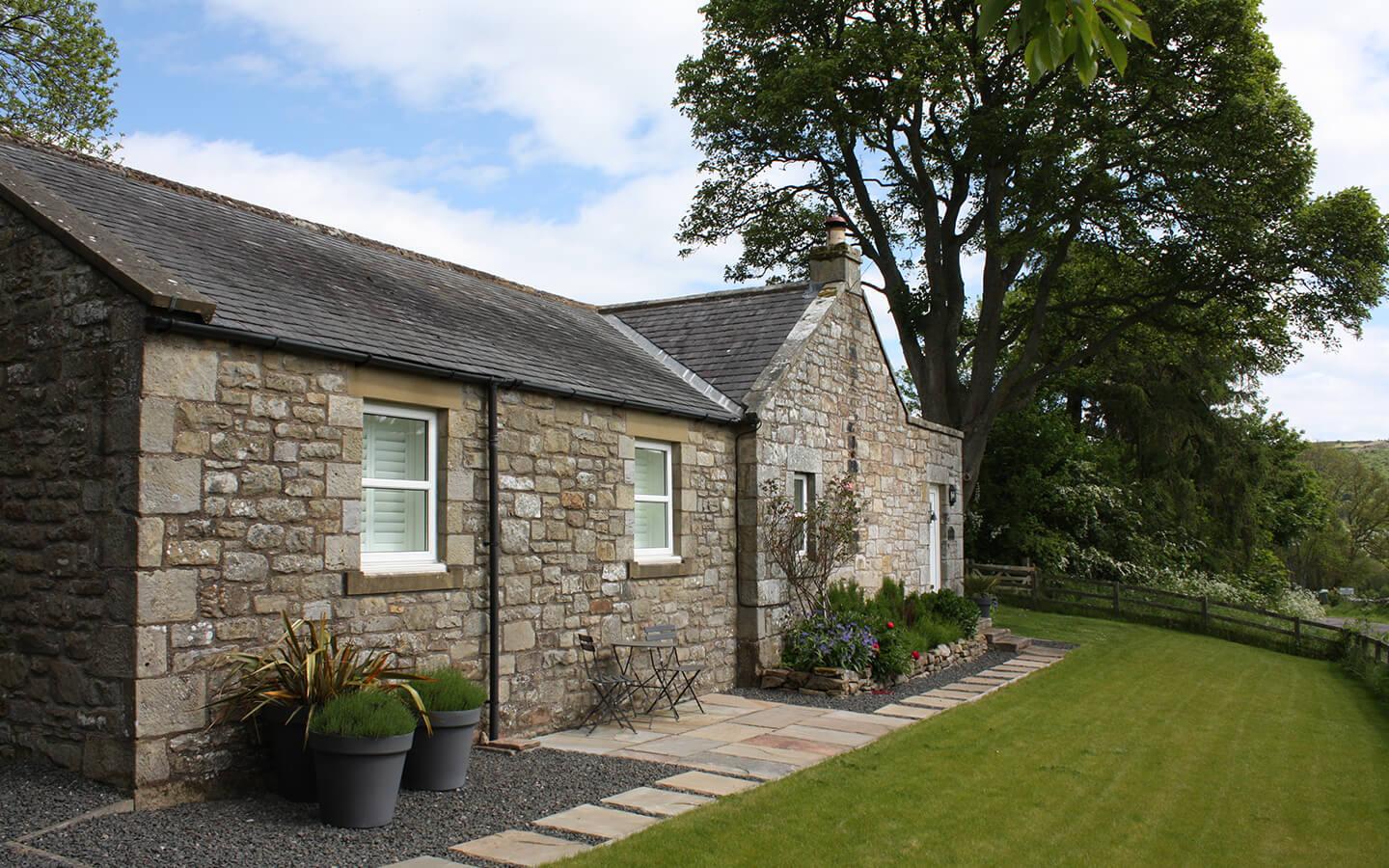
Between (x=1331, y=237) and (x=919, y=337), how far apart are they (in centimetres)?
802

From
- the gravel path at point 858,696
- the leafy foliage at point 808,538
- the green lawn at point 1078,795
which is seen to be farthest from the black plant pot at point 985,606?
the leafy foliage at point 808,538

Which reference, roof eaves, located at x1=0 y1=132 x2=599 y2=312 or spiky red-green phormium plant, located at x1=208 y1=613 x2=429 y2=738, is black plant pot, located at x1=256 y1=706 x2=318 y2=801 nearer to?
spiky red-green phormium plant, located at x1=208 y1=613 x2=429 y2=738

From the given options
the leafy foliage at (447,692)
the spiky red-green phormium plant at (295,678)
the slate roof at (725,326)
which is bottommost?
the leafy foliage at (447,692)

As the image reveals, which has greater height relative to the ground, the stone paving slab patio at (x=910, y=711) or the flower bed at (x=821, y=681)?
the flower bed at (x=821, y=681)

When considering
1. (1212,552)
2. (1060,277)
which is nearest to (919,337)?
(1060,277)

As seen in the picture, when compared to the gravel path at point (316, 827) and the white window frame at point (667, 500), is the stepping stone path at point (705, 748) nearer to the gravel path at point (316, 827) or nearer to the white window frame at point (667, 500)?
the gravel path at point (316, 827)

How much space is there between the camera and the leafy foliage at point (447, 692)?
21.7 feet

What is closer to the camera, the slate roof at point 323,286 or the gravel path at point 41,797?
the gravel path at point 41,797

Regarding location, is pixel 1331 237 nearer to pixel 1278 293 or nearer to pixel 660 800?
pixel 1278 293

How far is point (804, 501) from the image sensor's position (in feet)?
42.1

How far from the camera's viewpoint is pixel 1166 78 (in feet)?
60.3

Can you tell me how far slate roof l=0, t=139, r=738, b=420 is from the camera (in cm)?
701

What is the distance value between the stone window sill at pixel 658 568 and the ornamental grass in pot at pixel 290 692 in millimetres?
3581

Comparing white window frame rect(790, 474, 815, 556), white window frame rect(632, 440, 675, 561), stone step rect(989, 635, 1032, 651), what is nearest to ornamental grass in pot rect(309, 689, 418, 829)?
white window frame rect(632, 440, 675, 561)
